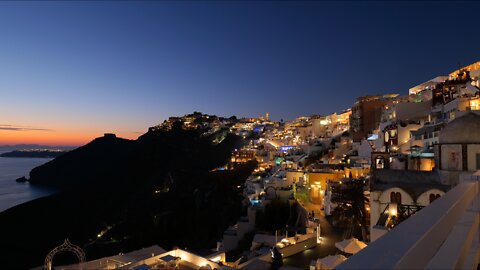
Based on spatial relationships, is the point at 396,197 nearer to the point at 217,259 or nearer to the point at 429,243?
the point at 217,259

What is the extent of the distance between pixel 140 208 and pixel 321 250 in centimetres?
5270

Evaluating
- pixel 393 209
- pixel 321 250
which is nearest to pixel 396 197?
pixel 393 209

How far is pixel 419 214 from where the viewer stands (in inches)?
143

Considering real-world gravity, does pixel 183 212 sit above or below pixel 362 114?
below

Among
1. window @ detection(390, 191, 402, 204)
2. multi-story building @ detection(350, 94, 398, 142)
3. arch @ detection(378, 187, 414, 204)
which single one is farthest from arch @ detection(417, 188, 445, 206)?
multi-story building @ detection(350, 94, 398, 142)

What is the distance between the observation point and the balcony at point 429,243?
211 centimetres

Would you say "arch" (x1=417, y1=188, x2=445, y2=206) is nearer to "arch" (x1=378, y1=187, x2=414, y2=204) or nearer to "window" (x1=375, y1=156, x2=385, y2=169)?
"arch" (x1=378, y1=187, x2=414, y2=204)

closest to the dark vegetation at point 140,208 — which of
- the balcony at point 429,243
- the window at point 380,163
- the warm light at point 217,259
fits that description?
the warm light at point 217,259

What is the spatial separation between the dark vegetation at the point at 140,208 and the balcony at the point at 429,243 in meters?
37.9

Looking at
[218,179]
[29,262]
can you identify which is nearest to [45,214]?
[29,262]

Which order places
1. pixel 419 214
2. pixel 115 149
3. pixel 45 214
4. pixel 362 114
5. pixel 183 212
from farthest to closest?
1. pixel 115 149
2. pixel 45 214
3. pixel 183 212
4. pixel 362 114
5. pixel 419 214

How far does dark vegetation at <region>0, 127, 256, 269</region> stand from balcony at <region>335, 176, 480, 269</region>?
124ft

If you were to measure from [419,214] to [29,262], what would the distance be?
5631 cm

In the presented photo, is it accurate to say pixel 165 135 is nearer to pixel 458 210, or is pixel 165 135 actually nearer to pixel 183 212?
pixel 183 212
